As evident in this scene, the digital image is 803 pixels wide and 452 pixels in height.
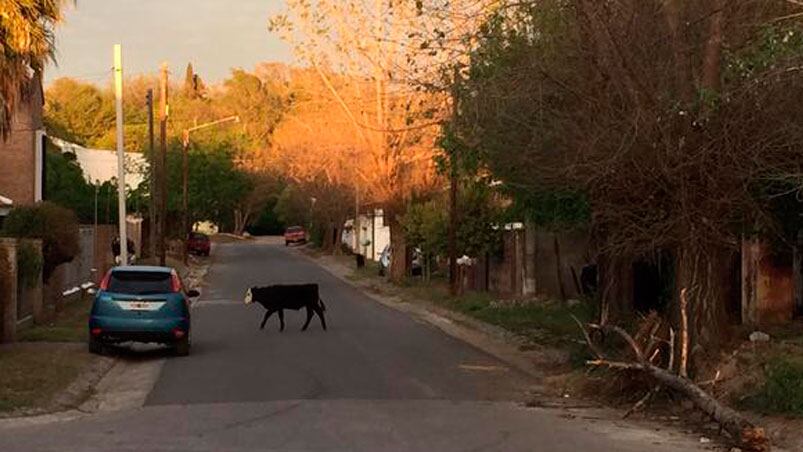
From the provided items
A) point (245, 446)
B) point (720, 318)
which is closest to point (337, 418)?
point (245, 446)

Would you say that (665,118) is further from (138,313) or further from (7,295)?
(7,295)

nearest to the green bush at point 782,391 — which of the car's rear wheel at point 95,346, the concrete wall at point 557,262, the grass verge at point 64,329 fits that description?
the car's rear wheel at point 95,346

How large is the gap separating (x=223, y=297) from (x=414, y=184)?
1043cm

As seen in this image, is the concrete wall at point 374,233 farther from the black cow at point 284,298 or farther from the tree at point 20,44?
the tree at point 20,44

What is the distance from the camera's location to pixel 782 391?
11.3 metres

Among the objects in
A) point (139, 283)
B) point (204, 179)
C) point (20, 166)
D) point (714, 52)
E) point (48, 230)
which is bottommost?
point (139, 283)

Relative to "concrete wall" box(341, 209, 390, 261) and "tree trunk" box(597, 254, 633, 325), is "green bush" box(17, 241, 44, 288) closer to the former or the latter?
"tree trunk" box(597, 254, 633, 325)

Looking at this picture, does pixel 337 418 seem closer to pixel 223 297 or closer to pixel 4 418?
pixel 4 418

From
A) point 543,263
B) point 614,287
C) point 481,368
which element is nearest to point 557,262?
point 543,263

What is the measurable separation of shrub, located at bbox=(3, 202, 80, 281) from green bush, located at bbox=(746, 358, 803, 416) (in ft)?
54.7

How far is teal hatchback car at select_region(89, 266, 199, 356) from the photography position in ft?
57.9

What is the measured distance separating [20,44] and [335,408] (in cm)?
1075

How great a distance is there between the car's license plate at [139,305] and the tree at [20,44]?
495 centimetres

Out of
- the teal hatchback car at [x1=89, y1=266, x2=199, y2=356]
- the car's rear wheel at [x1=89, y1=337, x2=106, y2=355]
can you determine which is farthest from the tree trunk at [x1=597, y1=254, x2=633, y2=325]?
the car's rear wheel at [x1=89, y1=337, x2=106, y2=355]
